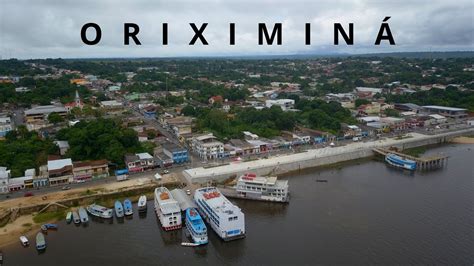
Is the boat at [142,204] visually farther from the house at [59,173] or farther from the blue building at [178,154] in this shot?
the blue building at [178,154]

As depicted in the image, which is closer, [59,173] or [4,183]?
[4,183]

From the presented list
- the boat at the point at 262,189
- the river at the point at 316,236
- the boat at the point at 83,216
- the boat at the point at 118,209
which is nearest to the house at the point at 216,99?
the river at the point at 316,236

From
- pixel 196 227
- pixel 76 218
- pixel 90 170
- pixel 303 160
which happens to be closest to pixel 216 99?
pixel 303 160

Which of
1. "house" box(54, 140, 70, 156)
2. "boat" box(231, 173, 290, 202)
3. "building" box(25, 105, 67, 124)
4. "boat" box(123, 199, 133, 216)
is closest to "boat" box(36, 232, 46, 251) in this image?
"boat" box(123, 199, 133, 216)

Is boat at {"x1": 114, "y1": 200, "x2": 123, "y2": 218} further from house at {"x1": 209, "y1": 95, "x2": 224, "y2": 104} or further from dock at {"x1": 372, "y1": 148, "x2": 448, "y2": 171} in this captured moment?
house at {"x1": 209, "y1": 95, "x2": 224, "y2": 104}

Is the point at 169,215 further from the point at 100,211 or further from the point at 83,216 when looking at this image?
the point at 83,216

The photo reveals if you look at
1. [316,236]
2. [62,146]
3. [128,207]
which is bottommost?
[316,236]

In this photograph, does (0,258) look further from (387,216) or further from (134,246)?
(387,216)
